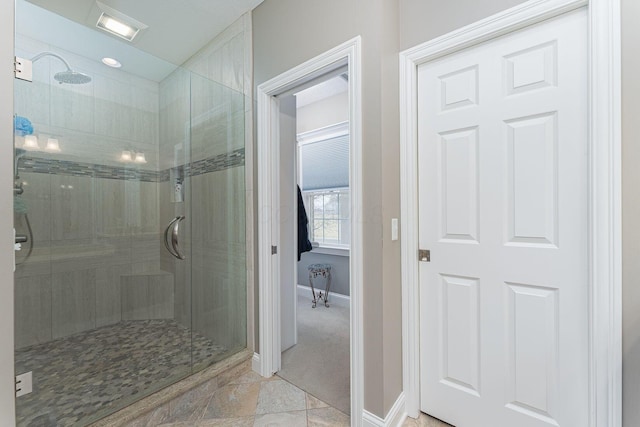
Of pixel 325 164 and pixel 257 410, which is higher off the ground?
pixel 325 164

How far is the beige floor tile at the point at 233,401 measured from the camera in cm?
153

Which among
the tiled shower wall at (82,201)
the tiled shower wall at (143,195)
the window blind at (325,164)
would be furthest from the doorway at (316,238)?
the tiled shower wall at (82,201)

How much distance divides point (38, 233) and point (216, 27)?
1.94 m

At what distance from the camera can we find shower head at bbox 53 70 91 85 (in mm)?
1790

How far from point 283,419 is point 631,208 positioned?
1837 mm

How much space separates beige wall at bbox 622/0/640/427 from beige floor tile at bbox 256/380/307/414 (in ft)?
4.79

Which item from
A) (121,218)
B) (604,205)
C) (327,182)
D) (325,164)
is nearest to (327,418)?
(604,205)

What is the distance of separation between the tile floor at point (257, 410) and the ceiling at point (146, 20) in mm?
2449

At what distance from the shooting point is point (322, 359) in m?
2.14

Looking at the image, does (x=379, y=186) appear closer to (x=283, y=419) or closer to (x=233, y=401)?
(x=283, y=419)

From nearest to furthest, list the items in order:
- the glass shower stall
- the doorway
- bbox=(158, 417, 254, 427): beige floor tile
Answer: bbox=(158, 417, 254, 427): beige floor tile
the glass shower stall
the doorway

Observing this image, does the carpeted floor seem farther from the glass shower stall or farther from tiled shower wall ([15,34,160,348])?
tiled shower wall ([15,34,160,348])

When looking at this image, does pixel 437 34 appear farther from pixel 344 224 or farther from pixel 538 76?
pixel 344 224

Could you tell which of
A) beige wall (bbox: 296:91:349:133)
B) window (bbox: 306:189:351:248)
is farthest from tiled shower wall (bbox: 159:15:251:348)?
window (bbox: 306:189:351:248)
